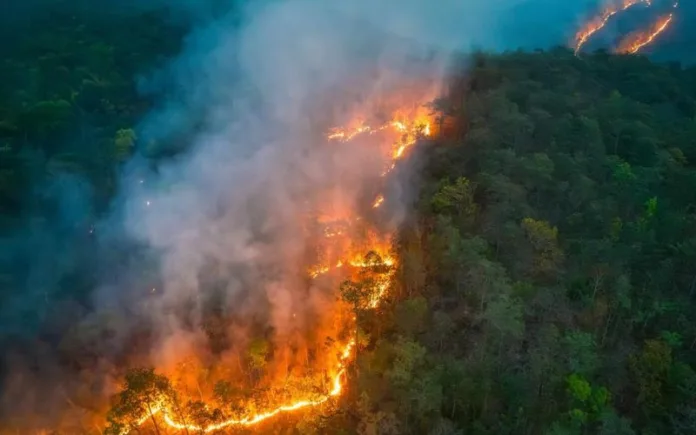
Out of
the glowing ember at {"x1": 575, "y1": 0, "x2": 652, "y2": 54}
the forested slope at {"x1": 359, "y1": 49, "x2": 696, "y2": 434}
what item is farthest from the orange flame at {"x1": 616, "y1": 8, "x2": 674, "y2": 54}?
the forested slope at {"x1": 359, "y1": 49, "x2": 696, "y2": 434}

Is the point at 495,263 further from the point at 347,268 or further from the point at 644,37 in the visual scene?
the point at 644,37

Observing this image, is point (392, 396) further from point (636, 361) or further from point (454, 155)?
point (454, 155)

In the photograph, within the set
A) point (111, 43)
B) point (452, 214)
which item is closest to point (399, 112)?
point (452, 214)

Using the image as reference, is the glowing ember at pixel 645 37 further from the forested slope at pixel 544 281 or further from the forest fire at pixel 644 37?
the forested slope at pixel 544 281

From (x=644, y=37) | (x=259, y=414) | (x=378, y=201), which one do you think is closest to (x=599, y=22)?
(x=644, y=37)

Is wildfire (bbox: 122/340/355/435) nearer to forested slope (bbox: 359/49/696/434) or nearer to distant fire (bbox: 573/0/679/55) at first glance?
forested slope (bbox: 359/49/696/434)

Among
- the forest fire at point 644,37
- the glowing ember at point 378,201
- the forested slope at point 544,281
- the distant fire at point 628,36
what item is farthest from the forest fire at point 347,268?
the forest fire at point 644,37
